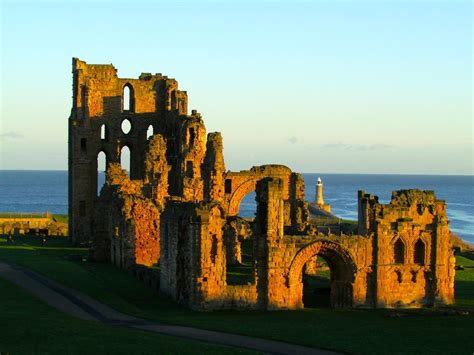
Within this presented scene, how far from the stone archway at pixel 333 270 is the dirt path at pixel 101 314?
24.3 ft

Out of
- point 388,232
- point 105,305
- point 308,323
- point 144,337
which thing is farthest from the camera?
point 388,232

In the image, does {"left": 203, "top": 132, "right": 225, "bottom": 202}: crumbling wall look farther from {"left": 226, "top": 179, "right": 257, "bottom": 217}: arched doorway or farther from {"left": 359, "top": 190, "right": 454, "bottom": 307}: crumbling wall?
{"left": 359, "top": 190, "right": 454, "bottom": 307}: crumbling wall

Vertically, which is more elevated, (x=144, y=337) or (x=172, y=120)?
(x=172, y=120)

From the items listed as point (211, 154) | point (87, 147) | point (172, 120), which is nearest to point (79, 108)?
point (87, 147)

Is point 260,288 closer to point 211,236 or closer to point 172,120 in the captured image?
point 211,236

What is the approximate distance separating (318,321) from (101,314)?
7802 millimetres

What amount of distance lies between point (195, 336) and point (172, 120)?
4156 cm

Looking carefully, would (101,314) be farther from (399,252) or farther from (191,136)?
(191,136)

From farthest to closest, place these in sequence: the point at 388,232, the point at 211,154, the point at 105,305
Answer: the point at 211,154, the point at 388,232, the point at 105,305

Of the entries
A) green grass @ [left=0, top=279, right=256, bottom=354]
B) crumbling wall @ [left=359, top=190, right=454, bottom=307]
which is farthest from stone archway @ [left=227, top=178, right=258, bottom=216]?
green grass @ [left=0, top=279, right=256, bottom=354]

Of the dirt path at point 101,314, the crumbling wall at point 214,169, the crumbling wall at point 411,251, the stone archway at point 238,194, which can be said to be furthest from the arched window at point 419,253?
the stone archway at point 238,194

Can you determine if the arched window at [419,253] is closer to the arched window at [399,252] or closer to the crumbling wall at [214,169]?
the arched window at [399,252]

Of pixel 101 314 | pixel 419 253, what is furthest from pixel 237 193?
pixel 101 314

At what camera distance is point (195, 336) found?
88.4 feet
